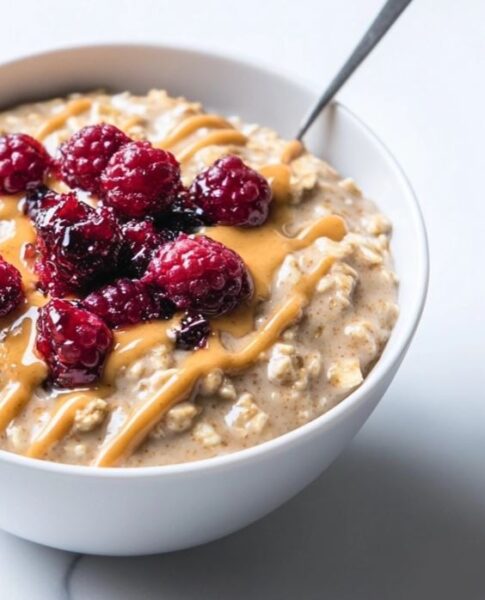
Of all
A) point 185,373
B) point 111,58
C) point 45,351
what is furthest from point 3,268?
point 111,58

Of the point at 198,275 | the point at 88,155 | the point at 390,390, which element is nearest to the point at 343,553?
the point at 390,390

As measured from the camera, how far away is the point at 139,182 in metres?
2.26

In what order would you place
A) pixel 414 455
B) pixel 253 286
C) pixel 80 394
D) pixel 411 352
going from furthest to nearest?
pixel 411 352 < pixel 414 455 < pixel 253 286 < pixel 80 394

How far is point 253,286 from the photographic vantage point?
7.31 ft

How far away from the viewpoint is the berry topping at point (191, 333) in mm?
2113

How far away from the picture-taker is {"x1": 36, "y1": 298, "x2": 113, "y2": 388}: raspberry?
201 cm

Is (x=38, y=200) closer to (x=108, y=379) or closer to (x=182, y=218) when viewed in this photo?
(x=182, y=218)

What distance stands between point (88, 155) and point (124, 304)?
42 cm

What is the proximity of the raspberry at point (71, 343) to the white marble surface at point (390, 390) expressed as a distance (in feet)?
1.75

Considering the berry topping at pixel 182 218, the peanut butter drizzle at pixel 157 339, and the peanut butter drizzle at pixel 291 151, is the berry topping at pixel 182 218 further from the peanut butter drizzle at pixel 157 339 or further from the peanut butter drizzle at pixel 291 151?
the peanut butter drizzle at pixel 291 151

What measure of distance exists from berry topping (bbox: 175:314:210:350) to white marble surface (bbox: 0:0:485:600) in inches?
21.3

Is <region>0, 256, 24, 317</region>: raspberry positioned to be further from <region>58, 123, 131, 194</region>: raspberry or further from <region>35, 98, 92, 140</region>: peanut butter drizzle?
<region>35, 98, 92, 140</region>: peanut butter drizzle

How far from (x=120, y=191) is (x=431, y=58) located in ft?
5.54

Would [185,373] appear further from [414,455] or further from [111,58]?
[111,58]
